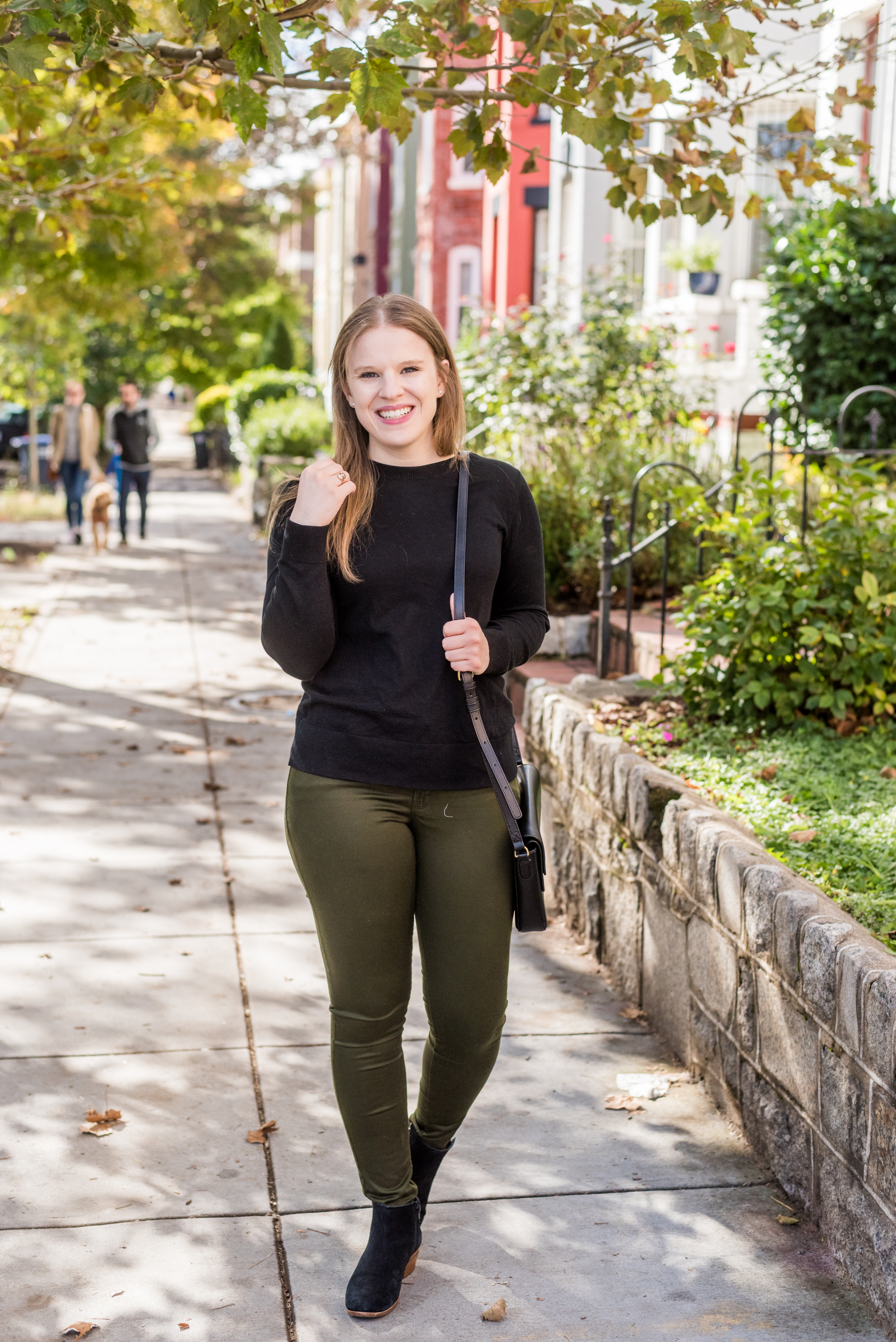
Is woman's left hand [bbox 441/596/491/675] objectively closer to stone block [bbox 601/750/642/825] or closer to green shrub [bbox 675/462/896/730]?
stone block [bbox 601/750/642/825]

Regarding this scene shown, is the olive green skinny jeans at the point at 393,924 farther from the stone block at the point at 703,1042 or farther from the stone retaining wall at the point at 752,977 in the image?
the stone block at the point at 703,1042

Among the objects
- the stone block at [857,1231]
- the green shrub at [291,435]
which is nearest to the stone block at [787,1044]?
the stone block at [857,1231]

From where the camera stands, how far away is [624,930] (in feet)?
16.5

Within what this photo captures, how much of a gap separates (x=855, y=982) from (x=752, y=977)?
70 cm

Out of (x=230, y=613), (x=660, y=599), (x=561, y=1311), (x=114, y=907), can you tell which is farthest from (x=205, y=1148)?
(x=230, y=613)

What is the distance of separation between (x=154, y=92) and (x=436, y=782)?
263 cm

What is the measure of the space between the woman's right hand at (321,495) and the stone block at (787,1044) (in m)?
1.66

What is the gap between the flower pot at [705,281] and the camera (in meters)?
13.2

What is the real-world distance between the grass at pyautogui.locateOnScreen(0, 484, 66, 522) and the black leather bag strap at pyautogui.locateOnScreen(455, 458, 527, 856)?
18.8m

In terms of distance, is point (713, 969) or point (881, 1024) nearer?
point (881, 1024)

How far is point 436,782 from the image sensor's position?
2965 millimetres

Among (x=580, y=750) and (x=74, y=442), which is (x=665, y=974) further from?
(x=74, y=442)

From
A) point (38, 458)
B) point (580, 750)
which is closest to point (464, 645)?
point (580, 750)

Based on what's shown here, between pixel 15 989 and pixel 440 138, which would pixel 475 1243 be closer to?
pixel 15 989
